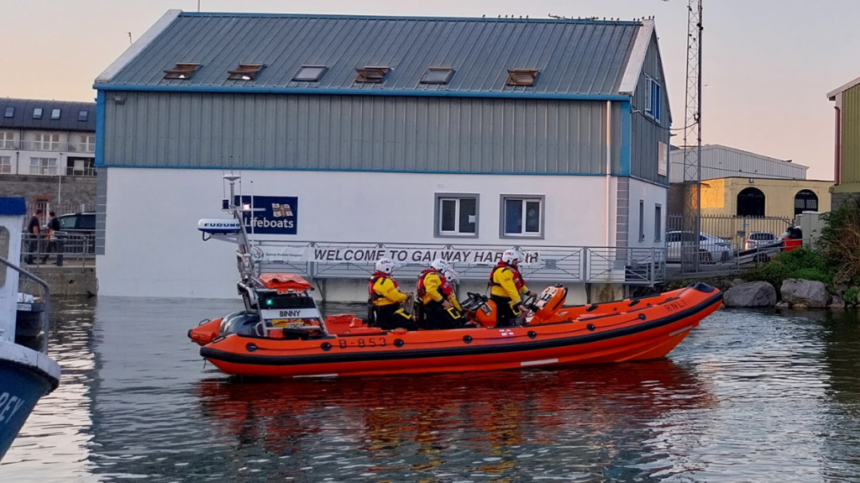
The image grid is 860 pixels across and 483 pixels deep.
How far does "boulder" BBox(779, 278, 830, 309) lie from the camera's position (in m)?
26.9

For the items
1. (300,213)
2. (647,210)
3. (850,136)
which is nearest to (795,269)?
(647,210)

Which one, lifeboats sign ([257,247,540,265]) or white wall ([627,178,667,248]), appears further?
white wall ([627,178,667,248])

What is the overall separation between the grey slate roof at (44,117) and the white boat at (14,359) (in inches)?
2897

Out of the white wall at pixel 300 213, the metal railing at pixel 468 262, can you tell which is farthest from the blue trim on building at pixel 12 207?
the white wall at pixel 300 213

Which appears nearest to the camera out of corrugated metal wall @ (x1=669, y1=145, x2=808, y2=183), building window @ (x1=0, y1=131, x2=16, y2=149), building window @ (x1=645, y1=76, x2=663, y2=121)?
building window @ (x1=645, y1=76, x2=663, y2=121)

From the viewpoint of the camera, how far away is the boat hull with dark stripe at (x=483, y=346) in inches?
583

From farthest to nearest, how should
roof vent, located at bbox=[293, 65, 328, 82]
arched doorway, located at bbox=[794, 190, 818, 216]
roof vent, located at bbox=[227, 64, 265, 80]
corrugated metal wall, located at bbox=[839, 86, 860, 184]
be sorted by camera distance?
arched doorway, located at bbox=[794, 190, 818, 216] → corrugated metal wall, located at bbox=[839, 86, 860, 184] → roof vent, located at bbox=[227, 64, 265, 80] → roof vent, located at bbox=[293, 65, 328, 82]

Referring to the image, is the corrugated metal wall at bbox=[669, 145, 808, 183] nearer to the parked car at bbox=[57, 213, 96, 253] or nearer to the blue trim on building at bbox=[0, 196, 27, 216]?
the parked car at bbox=[57, 213, 96, 253]

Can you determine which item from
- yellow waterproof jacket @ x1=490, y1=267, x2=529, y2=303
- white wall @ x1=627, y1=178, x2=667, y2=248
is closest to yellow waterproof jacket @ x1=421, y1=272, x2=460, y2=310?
yellow waterproof jacket @ x1=490, y1=267, x2=529, y2=303

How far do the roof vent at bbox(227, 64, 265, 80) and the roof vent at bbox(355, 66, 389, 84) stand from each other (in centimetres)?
245

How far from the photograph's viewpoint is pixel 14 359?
758cm

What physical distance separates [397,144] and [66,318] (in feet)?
28.5

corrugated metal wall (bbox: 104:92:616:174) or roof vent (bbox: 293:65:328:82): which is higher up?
roof vent (bbox: 293:65:328:82)

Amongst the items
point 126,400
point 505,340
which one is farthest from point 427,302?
point 126,400
